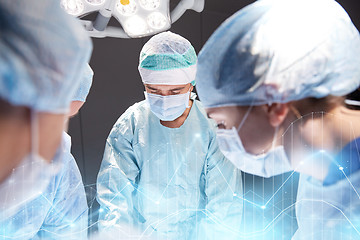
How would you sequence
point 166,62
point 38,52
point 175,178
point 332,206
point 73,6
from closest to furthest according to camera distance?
point 38,52 → point 332,206 → point 73,6 → point 166,62 → point 175,178

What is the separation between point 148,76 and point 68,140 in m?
0.61

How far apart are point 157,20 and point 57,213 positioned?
3.94 feet

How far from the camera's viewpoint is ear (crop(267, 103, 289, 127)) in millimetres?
1111

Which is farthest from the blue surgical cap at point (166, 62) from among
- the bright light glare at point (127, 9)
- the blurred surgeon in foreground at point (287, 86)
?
the blurred surgeon in foreground at point (287, 86)

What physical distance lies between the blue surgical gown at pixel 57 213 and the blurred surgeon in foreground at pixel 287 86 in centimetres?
111

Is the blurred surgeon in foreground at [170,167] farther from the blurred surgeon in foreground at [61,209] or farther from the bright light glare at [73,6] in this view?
the bright light glare at [73,6]

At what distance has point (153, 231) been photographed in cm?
215

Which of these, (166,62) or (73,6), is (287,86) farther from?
(73,6)

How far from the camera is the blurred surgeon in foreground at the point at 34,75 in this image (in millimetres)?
792

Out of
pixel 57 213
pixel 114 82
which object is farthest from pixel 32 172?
pixel 114 82

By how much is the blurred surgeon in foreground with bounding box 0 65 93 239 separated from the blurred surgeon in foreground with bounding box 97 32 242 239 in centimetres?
18

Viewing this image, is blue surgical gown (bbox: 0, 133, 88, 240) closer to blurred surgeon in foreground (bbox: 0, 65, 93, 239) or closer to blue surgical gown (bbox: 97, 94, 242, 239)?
blurred surgeon in foreground (bbox: 0, 65, 93, 239)

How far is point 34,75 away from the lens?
828 mm

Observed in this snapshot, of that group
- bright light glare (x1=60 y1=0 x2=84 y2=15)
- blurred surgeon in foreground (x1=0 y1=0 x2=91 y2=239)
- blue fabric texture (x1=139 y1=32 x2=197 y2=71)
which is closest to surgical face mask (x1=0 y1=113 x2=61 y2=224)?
blurred surgeon in foreground (x1=0 y1=0 x2=91 y2=239)
